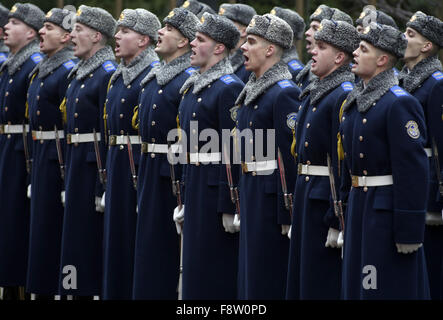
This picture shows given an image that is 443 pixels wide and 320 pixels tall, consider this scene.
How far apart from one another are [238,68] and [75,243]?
2.23 m

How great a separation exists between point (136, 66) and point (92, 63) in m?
0.65

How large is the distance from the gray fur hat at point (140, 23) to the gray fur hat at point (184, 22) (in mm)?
453

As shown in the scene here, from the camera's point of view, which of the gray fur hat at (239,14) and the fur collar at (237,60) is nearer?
the fur collar at (237,60)

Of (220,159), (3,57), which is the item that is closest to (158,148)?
(220,159)

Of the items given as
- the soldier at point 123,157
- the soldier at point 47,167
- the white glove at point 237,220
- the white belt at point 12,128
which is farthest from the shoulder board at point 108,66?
the white glove at point 237,220

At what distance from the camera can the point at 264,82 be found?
880 centimetres

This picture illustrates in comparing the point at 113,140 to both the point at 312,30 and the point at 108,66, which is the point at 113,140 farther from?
the point at 312,30

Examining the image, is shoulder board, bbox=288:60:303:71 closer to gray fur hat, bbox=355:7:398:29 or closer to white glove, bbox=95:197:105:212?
gray fur hat, bbox=355:7:398:29

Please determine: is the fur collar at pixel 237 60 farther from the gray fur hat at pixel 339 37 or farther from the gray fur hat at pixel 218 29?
the gray fur hat at pixel 339 37

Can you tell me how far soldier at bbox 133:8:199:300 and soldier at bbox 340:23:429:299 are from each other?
2261mm

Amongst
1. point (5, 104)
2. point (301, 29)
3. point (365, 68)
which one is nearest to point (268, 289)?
point (365, 68)

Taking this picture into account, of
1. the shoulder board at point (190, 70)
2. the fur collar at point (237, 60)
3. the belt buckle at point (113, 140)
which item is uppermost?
the fur collar at point (237, 60)

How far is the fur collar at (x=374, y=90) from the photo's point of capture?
7.72 m
